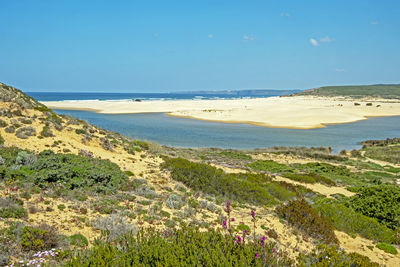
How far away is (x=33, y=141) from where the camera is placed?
1405 centimetres

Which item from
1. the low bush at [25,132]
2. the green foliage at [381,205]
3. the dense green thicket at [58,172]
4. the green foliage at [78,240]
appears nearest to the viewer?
the green foliage at [78,240]

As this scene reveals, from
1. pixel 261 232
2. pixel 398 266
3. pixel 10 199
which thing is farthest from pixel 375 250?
pixel 10 199

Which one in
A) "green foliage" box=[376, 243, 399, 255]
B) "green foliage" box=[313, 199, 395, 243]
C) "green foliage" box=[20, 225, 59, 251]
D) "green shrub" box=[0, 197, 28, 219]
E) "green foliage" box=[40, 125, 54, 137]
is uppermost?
"green foliage" box=[40, 125, 54, 137]

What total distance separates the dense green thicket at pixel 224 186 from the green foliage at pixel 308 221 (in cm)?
183

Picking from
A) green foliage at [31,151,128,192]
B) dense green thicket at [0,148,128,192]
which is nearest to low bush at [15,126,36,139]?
dense green thicket at [0,148,128,192]

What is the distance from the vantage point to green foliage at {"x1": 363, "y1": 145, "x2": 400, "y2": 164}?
91.6ft

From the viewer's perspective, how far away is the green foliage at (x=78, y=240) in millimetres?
5719

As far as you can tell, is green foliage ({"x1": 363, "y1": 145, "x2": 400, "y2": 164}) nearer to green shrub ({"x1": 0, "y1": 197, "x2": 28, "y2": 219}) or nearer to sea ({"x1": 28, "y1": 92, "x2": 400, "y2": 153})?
sea ({"x1": 28, "y1": 92, "x2": 400, "y2": 153})

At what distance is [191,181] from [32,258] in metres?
7.39

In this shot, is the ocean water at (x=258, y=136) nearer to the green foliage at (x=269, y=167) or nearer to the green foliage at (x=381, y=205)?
the green foliage at (x=269, y=167)

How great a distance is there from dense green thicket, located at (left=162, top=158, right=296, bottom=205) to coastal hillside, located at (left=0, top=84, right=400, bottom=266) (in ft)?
0.19

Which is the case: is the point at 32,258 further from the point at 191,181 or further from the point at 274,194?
the point at 274,194

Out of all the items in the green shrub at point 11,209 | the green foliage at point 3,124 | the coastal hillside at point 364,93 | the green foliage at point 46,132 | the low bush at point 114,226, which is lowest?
the low bush at point 114,226

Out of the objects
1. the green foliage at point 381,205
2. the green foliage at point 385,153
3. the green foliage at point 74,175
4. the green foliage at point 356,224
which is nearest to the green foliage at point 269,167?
the green foliage at point 381,205
